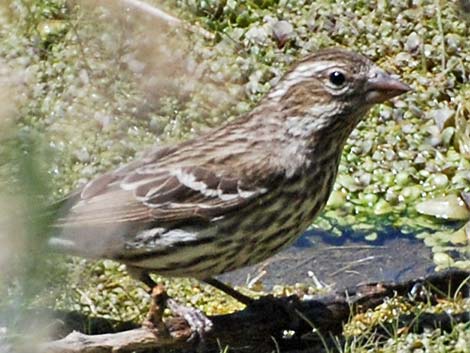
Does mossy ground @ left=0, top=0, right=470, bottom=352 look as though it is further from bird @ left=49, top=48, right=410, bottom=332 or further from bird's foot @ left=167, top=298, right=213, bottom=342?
bird's foot @ left=167, top=298, right=213, bottom=342

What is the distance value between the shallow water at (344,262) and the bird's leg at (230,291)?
42 cm

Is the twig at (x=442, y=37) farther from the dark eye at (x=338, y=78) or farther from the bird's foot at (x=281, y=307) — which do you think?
the bird's foot at (x=281, y=307)

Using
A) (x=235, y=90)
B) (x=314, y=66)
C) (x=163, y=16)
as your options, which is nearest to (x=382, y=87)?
(x=314, y=66)

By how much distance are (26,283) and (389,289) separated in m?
3.10

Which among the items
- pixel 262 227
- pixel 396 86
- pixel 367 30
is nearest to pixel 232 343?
pixel 262 227

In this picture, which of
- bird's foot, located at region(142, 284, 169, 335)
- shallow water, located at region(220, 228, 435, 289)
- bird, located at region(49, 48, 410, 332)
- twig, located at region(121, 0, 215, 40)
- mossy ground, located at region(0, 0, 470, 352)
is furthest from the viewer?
twig, located at region(121, 0, 215, 40)

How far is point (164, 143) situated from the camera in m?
6.98

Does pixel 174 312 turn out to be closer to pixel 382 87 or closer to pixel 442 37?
pixel 382 87

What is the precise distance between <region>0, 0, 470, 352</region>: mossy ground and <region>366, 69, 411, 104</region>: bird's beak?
852mm

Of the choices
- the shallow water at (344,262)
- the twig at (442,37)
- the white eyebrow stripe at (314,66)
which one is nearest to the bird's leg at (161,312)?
the shallow water at (344,262)

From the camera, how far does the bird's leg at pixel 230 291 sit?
566 centimetres

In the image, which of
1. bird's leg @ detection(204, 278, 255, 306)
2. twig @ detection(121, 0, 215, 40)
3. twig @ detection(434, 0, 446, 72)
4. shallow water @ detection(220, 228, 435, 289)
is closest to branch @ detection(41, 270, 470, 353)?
bird's leg @ detection(204, 278, 255, 306)

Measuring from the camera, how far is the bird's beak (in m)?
5.46

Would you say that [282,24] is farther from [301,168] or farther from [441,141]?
[301,168]
